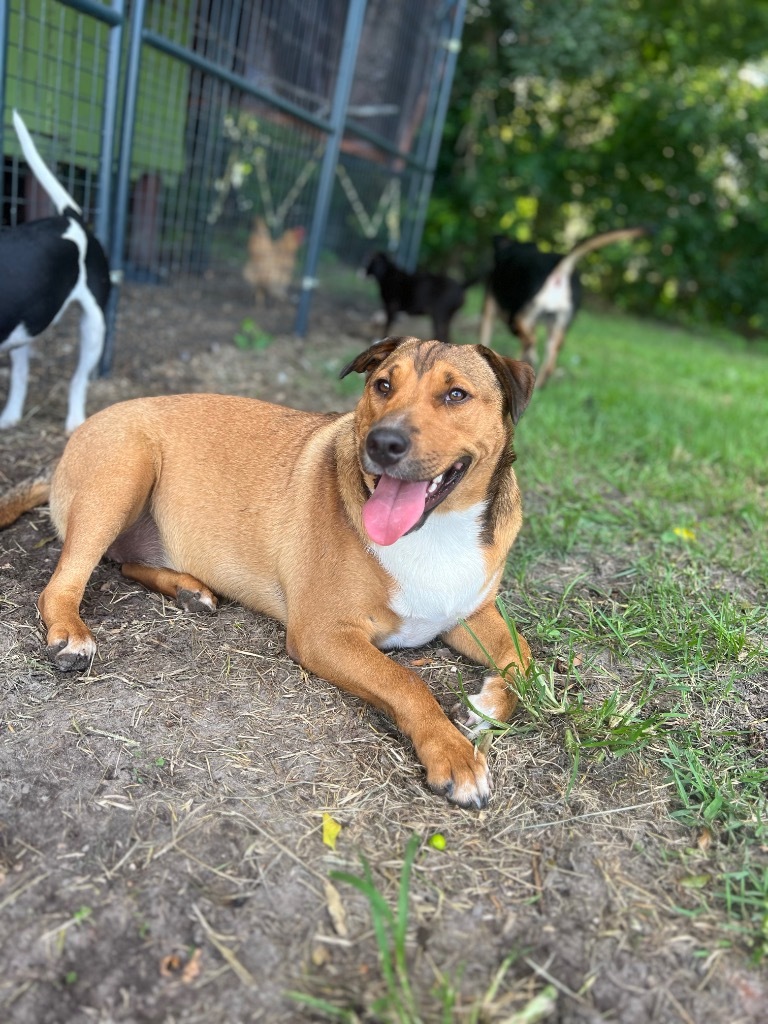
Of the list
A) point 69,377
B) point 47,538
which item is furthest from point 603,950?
point 69,377

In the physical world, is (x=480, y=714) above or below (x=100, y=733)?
above

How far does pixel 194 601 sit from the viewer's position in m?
3.03

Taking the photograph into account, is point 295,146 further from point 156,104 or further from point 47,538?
point 47,538

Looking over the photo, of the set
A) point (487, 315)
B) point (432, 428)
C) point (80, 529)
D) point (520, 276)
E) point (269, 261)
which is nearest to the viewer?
point (432, 428)

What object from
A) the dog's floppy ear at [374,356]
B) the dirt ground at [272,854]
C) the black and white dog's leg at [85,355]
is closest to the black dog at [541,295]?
the black and white dog's leg at [85,355]

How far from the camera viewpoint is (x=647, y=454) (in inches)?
215

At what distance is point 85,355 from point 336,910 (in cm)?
371

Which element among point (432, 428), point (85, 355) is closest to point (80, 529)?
point (432, 428)

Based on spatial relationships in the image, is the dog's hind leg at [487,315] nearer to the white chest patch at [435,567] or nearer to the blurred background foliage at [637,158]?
the blurred background foliage at [637,158]

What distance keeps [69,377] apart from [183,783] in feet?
13.4

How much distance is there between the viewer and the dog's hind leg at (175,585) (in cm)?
303

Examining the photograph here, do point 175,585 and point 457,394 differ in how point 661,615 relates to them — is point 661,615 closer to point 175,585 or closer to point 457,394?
point 457,394

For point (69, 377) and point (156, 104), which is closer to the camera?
point (69, 377)

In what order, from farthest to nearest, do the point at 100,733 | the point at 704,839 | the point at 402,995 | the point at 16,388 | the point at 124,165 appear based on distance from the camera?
the point at 124,165, the point at 16,388, the point at 100,733, the point at 704,839, the point at 402,995
